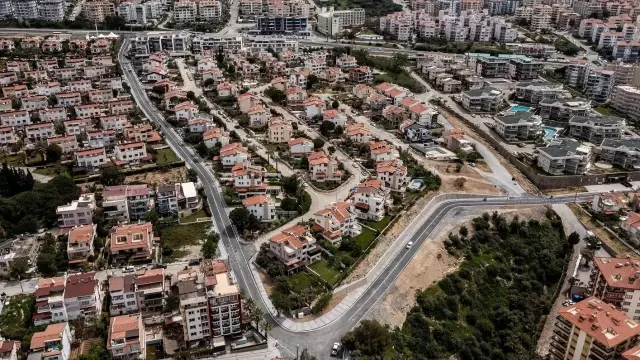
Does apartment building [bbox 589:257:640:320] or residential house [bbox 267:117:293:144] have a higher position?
residential house [bbox 267:117:293:144]

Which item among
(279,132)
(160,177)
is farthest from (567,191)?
(160,177)

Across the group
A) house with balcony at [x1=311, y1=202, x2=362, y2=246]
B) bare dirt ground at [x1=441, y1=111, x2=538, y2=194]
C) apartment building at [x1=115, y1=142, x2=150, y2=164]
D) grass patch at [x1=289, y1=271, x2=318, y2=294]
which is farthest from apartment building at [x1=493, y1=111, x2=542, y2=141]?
apartment building at [x1=115, y1=142, x2=150, y2=164]

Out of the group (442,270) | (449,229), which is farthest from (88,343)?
(449,229)


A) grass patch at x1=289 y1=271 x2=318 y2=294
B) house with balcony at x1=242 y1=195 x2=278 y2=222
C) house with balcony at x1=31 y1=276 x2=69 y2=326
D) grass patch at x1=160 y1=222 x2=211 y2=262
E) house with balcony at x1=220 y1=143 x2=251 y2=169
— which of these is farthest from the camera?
house with balcony at x1=220 y1=143 x2=251 y2=169

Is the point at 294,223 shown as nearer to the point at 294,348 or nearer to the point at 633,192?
the point at 294,348

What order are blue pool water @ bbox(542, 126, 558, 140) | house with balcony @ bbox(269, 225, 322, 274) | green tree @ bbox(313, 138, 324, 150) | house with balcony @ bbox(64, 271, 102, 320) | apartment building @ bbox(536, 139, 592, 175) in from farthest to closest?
1. blue pool water @ bbox(542, 126, 558, 140)
2. green tree @ bbox(313, 138, 324, 150)
3. apartment building @ bbox(536, 139, 592, 175)
4. house with balcony @ bbox(269, 225, 322, 274)
5. house with balcony @ bbox(64, 271, 102, 320)

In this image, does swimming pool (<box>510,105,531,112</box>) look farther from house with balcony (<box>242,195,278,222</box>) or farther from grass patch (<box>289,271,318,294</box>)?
grass patch (<box>289,271,318,294</box>)

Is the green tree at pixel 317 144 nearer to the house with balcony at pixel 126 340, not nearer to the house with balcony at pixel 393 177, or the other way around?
the house with balcony at pixel 393 177
